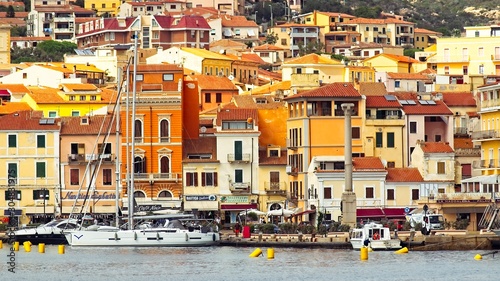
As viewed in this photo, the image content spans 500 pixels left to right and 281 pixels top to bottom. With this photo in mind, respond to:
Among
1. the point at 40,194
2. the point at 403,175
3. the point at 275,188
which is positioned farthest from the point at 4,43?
the point at 403,175

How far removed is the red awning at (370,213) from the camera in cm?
11093

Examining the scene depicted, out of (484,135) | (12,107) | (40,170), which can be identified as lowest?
(40,170)

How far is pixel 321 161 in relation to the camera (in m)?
113

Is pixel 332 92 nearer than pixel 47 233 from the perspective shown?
No

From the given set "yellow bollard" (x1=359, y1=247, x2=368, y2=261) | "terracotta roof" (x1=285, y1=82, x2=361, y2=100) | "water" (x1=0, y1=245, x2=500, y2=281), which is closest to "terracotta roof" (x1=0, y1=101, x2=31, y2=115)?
"terracotta roof" (x1=285, y1=82, x2=361, y2=100)

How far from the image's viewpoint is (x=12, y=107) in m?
135

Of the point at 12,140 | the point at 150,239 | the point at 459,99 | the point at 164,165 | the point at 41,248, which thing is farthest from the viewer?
the point at 459,99

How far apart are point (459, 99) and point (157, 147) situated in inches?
847

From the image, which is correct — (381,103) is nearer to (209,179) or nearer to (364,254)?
(209,179)

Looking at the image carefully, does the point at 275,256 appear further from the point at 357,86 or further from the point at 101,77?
the point at 101,77

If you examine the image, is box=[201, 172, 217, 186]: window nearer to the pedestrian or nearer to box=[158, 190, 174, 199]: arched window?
box=[158, 190, 174, 199]: arched window

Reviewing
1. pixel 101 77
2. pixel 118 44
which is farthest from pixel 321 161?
pixel 118 44

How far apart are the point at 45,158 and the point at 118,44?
78121 mm

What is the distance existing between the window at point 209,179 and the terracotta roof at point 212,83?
3124cm
